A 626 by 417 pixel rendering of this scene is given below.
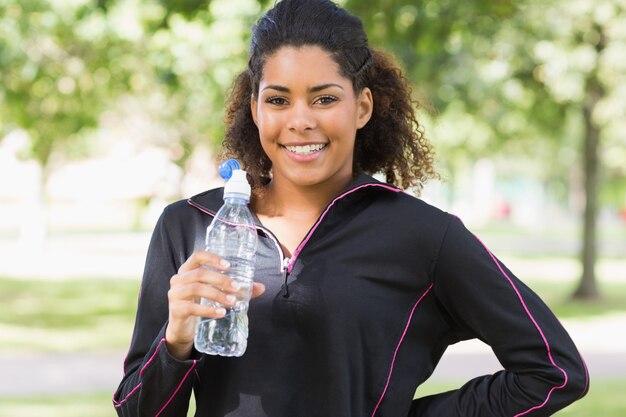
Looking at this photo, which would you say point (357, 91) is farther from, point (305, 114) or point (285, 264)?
point (285, 264)

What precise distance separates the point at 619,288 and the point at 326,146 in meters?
20.8

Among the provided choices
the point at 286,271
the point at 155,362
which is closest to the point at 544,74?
the point at 286,271

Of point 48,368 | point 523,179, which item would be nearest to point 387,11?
point 48,368

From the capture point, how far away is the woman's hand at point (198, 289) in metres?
2.29

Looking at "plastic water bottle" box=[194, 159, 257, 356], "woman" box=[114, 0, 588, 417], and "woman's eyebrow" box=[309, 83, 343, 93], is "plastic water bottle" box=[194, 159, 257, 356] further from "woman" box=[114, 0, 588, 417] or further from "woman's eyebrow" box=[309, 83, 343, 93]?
"woman's eyebrow" box=[309, 83, 343, 93]

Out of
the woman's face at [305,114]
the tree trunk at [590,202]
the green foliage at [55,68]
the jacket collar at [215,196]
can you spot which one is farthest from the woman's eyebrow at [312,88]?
the tree trunk at [590,202]

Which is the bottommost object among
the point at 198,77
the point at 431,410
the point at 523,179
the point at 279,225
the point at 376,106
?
the point at 431,410

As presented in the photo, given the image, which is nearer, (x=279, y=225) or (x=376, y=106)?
(x=279, y=225)

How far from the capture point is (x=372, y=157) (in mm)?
3078

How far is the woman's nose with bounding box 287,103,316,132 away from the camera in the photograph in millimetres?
2637

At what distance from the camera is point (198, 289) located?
7.52 ft

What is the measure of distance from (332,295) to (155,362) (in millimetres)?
474

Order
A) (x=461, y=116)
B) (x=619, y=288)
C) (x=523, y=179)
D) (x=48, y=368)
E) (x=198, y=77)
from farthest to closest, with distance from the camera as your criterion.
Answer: (x=523, y=179) < (x=619, y=288) < (x=461, y=116) < (x=198, y=77) < (x=48, y=368)

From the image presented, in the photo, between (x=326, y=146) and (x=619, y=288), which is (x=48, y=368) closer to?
(x=326, y=146)
